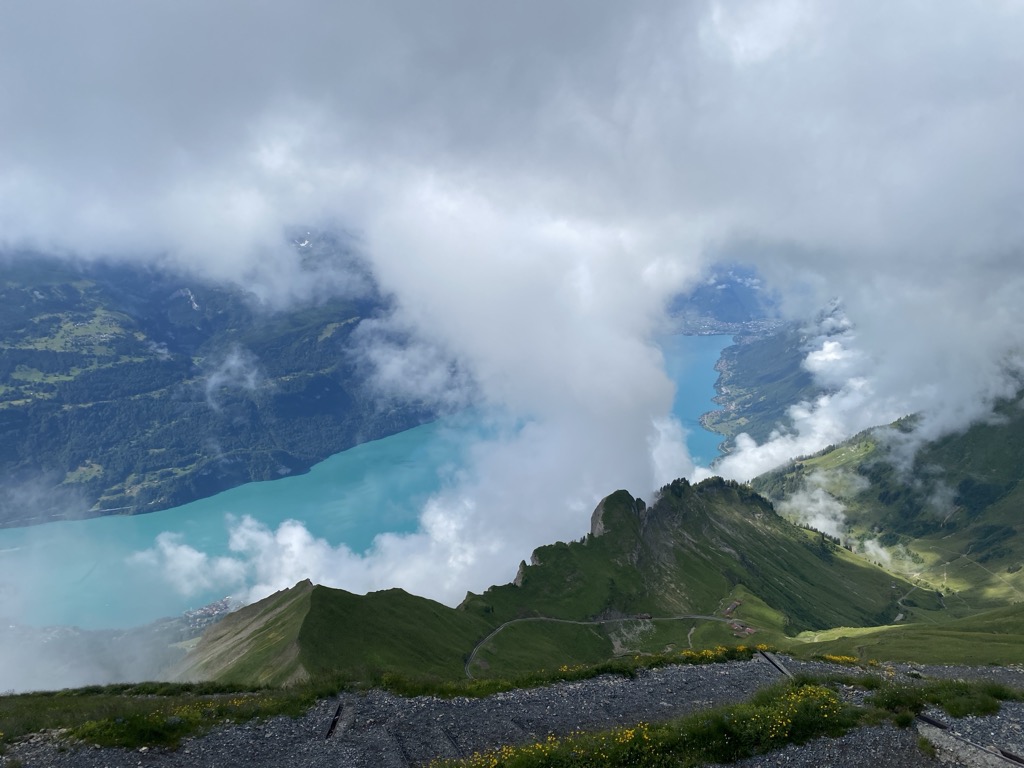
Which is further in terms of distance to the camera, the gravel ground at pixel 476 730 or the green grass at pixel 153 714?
the green grass at pixel 153 714

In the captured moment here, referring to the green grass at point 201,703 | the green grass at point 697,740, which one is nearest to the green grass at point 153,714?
the green grass at point 201,703

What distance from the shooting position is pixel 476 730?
104 ft

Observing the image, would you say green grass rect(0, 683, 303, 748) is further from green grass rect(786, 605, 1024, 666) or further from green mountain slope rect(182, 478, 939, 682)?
green grass rect(786, 605, 1024, 666)

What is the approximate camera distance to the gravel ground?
25766mm

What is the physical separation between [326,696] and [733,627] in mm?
174958

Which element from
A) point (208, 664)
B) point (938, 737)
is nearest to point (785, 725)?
point (938, 737)

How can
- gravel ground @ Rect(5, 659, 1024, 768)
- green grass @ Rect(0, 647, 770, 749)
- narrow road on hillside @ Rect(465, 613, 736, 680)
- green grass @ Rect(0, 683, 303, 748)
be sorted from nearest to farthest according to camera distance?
gravel ground @ Rect(5, 659, 1024, 768), green grass @ Rect(0, 683, 303, 748), green grass @ Rect(0, 647, 770, 749), narrow road on hillside @ Rect(465, 613, 736, 680)

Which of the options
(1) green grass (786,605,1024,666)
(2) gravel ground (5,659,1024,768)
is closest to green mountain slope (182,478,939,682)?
(2) gravel ground (5,659,1024,768)

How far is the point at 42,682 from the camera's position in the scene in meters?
195

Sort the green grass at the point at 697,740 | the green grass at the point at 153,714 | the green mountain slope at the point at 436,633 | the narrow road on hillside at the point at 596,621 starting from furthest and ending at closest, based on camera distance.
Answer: the narrow road on hillside at the point at 596,621, the green mountain slope at the point at 436,633, the green grass at the point at 153,714, the green grass at the point at 697,740

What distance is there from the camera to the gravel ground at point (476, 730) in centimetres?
2577

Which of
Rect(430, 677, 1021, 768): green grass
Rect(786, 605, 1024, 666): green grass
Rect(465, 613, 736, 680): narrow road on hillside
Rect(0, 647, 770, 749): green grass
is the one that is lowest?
Rect(786, 605, 1024, 666): green grass

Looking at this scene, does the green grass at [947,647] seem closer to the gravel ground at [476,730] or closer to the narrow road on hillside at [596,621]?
the gravel ground at [476,730]

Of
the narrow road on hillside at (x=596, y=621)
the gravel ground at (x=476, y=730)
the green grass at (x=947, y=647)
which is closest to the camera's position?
the gravel ground at (x=476, y=730)
